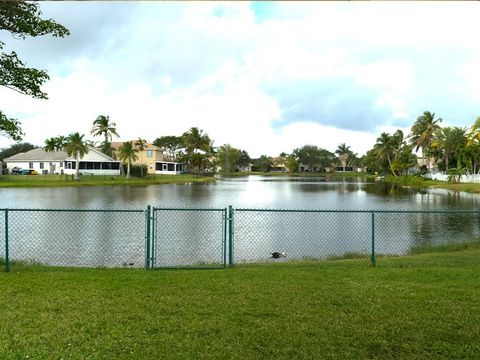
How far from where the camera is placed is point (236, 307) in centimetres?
671

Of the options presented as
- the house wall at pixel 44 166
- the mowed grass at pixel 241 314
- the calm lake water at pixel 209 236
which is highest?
the house wall at pixel 44 166

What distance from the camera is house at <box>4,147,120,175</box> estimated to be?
72125mm

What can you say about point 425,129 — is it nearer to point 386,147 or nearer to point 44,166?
point 386,147

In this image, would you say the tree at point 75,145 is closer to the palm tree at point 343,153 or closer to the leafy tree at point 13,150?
the leafy tree at point 13,150

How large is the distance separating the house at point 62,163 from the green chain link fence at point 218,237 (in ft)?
164

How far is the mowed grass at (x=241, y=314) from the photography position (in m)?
5.14

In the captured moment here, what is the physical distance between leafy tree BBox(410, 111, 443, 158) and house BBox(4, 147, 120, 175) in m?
54.7

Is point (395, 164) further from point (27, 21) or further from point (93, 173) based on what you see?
point (27, 21)

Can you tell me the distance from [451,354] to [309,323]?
178cm

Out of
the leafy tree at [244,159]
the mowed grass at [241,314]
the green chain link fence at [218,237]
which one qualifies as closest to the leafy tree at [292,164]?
the leafy tree at [244,159]

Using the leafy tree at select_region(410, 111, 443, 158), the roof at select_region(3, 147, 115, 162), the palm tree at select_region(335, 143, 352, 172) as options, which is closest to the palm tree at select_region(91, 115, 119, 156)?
the roof at select_region(3, 147, 115, 162)

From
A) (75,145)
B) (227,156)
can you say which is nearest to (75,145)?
(75,145)

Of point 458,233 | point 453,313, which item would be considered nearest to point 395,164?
point 458,233

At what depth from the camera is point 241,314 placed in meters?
6.39
